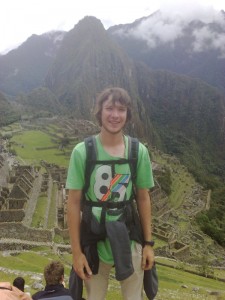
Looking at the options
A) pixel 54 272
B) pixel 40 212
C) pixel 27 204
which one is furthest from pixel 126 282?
pixel 27 204

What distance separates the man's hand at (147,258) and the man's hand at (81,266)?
0.75m

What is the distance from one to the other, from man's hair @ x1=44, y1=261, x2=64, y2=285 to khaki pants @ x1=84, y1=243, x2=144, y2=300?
94 centimetres

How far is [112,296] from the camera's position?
1367 centimetres

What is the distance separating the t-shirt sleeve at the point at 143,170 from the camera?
239 inches

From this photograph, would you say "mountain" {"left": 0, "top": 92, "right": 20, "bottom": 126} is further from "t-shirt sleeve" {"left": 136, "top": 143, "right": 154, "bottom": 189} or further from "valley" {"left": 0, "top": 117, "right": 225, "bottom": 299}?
"t-shirt sleeve" {"left": 136, "top": 143, "right": 154, "bottom": 189}

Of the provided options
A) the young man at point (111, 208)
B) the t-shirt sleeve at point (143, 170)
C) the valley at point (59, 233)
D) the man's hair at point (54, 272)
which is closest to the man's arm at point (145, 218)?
the young man at point (111, 208)

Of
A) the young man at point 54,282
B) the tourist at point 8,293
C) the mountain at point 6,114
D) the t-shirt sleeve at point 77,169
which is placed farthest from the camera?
the mountain at point 6,114

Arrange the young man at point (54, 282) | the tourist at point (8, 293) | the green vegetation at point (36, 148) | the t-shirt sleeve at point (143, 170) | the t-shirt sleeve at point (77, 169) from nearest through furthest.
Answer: the t-shirt sleeve at point (77, 169) < the t-shirt sleeve at point (143, 170) < the tourist at point (8, 293) < the young man at point (54, 282) < the green vegetation at point (36, 148)

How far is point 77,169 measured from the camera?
19.1 ft

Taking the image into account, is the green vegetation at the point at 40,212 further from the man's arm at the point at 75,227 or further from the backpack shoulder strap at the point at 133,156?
the backpack shoulder strap at the point at 133,156

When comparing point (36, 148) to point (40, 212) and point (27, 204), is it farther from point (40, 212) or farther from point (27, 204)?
point (40, 212)

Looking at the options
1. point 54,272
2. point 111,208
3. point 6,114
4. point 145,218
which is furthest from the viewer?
point 6,114

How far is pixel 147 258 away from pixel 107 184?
1.18 meters

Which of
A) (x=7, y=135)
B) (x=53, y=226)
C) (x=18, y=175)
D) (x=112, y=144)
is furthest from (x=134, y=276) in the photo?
(x=7, y=135)
